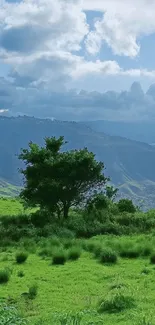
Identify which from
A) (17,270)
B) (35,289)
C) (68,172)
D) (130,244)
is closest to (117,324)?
(35,289)

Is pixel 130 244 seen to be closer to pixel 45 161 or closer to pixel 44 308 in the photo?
pixel 44 308

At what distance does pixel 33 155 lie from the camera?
53406 millimetres

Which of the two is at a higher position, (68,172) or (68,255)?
(68,172)

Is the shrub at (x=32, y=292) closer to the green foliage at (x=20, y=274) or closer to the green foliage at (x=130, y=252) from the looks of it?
the green foliage at (x=20, y=274)

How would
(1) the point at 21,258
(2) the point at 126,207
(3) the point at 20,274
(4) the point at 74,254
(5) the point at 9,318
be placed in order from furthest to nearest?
(2) the point at 126,207 < (4) the point at 74,254 < (1) the point at 21,258 < (3) the point at 20,274 < (5) the point at 9,318

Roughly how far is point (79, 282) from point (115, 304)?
5880mm

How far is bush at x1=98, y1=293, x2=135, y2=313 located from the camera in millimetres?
16281

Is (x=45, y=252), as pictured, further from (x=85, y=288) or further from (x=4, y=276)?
(x=85, y=288)

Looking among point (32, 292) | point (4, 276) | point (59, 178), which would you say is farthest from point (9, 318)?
point (59, 178)

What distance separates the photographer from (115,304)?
53.8ft

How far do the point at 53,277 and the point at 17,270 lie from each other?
107 inches

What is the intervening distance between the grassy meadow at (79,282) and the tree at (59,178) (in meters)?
15.3

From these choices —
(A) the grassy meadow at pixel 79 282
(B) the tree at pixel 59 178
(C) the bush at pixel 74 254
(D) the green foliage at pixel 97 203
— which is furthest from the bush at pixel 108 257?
(D) the green foliage at pixel 97 203

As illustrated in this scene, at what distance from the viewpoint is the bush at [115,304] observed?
16.3 metres
